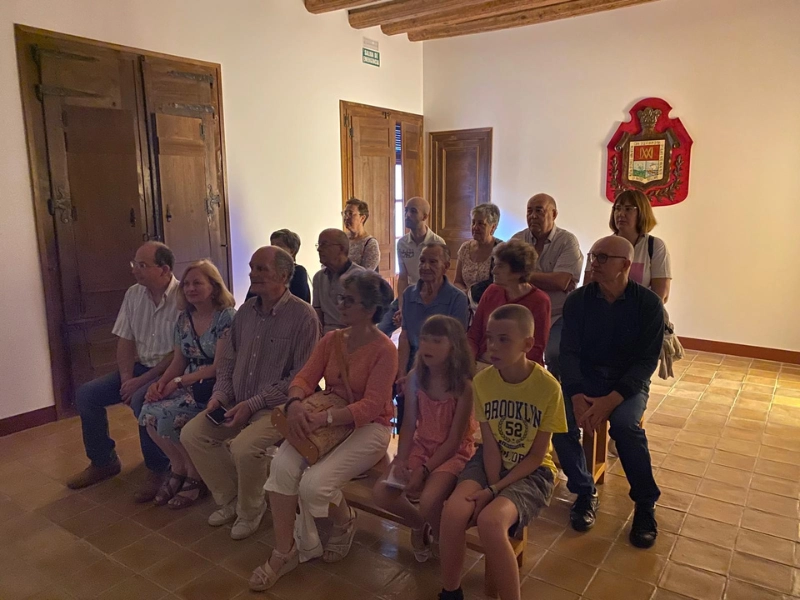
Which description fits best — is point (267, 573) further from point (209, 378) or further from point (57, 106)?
point (57, 106)

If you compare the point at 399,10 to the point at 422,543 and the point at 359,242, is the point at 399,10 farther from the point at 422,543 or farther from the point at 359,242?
the point at 422,543

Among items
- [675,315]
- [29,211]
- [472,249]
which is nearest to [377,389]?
[472,249]

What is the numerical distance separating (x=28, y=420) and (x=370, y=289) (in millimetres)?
2760

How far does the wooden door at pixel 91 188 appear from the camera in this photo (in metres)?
3.69

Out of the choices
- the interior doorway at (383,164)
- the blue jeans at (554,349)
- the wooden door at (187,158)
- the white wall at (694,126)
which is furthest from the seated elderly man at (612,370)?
the interior doorway at (383,164)

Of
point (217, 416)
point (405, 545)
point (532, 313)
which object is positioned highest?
point (532, 313)

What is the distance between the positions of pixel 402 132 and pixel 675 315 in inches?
135

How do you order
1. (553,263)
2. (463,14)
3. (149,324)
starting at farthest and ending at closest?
(463,14)
(553,263)
(149,324)

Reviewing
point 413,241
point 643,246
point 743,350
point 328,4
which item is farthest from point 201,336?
point 743,350

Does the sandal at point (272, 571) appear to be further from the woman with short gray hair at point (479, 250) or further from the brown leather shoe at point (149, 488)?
the woman with short gray hair at point (479, 250)

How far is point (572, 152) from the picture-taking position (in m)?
5.93

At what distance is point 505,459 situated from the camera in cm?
209

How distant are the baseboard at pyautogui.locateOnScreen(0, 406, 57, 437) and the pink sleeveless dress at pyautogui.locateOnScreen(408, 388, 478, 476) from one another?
9.28ft

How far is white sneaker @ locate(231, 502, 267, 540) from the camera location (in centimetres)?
254
